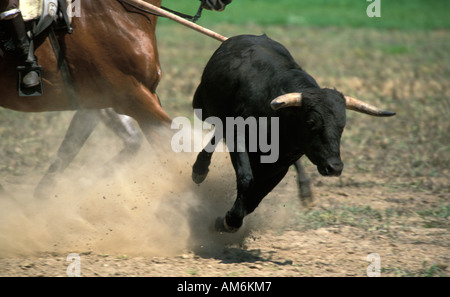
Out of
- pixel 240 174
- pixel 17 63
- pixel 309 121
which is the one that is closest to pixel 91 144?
pixel 17 63

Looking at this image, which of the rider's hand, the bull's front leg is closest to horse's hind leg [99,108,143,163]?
the rider's hand

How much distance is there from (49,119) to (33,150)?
1.49 meters

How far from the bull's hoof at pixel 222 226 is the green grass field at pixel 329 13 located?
1659 cm

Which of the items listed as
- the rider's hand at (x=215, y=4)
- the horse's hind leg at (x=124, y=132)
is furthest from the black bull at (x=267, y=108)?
the horse's hind leg at (x=124, y=132)

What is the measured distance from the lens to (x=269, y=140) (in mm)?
5500

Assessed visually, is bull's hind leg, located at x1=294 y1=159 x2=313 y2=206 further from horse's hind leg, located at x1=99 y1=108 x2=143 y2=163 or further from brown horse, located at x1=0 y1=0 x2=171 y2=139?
horse's hind leg, located at x1=99 y1=108 x2=143 y2=163

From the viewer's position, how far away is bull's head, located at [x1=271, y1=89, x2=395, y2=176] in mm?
5059

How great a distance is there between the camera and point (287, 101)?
508 cm

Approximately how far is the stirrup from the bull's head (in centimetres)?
205

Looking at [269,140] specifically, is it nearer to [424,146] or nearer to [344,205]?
[344,205]

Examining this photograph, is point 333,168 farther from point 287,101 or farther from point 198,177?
point 198,177

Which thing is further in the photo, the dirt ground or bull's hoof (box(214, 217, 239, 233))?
bull's hoof (box(214, 217, 239, 233))

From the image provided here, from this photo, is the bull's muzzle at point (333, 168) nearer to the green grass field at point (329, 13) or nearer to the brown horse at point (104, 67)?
the brown horse at point (104, 67)

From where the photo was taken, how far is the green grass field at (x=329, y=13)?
79.0 ft
